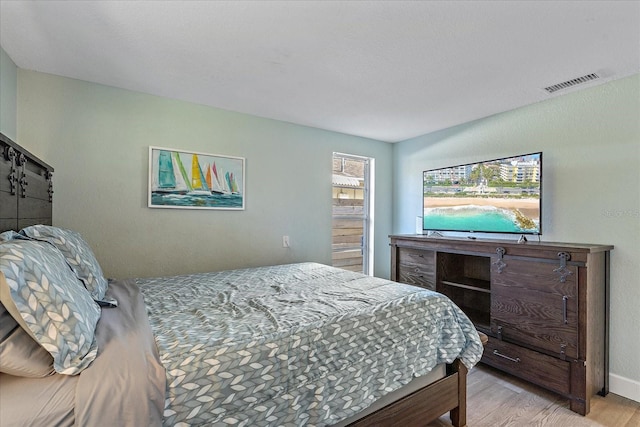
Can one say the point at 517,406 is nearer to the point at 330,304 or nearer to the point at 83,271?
the point at 330,304

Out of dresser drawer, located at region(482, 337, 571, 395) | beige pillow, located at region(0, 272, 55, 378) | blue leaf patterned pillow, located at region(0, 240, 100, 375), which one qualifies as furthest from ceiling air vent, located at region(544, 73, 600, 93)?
beige pillow, located at region(0, 272, 55, 378)

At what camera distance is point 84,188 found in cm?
233

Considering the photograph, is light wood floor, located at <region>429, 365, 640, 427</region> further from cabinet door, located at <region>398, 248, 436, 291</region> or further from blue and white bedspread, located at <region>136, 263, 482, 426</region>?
cabinet door, located at <region>398, 248, 436, 291</region>

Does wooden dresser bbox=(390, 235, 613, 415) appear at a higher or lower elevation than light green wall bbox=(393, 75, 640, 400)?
lower

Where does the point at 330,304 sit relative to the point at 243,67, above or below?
below

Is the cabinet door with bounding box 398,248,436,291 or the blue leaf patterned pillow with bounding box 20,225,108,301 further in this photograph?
the cabinet door with bounding box 398,248,436,291

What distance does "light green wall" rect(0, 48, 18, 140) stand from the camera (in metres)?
1.89

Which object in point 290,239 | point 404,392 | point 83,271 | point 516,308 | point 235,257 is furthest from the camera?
point 290,239

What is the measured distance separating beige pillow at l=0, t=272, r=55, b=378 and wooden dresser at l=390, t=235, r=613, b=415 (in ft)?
8.91

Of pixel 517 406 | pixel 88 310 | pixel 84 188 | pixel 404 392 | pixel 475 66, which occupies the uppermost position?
pixel 475 66

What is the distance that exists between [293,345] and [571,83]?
2720mm

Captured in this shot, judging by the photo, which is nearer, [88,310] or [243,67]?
[88,310]

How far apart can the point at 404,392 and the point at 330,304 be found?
1.96 ft

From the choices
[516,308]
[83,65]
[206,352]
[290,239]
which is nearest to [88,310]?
[206,352]
